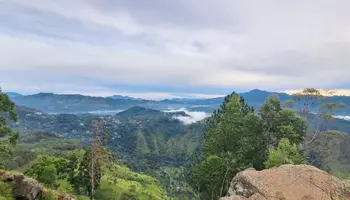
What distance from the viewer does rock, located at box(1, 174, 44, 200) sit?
2822 centimetres

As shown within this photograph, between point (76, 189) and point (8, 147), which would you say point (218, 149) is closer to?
point (8, 147)

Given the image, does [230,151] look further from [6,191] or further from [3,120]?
[6,191]

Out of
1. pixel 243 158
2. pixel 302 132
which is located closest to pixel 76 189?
pixel 243 158

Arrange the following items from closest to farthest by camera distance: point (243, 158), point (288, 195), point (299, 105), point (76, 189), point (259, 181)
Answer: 1. point (288, 195)
2. point (259, 181)
3. point (243, 158)
4. point (299, 105)
5. point (76, 189)

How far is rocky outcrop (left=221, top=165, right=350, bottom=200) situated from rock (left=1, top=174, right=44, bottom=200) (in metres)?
16.1

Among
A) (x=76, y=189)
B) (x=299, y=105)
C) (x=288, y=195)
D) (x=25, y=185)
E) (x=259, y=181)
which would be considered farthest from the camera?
(x=76, y=189)

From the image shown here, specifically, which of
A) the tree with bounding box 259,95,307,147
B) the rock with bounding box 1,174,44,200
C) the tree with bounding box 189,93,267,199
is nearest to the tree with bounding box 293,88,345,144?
the tree with bounding box 259,95,307,147

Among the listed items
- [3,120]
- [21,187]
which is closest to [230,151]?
[21,187]

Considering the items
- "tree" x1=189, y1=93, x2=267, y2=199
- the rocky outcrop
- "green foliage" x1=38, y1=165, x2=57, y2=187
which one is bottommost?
"green foliage" x1=38, y1=165, x2=57, y2=187

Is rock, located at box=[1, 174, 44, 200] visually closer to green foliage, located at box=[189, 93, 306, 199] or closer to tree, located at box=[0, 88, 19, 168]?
tree, located at box=[0, 88, 19, 168]

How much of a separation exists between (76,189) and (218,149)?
45734 mm

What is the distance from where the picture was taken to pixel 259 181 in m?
22.0

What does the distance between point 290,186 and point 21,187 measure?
66.5 ft

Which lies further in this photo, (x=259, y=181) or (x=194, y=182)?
(x=194, y=182)
